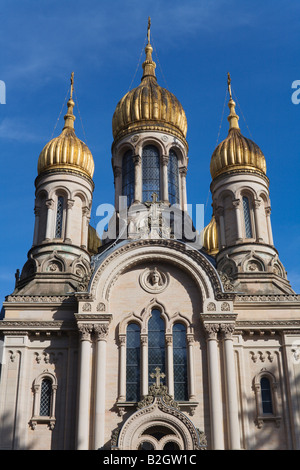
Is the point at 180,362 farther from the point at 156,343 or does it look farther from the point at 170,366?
the point at 156,343

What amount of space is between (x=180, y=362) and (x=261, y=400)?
3255 mm

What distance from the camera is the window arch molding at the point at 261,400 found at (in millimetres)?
23234

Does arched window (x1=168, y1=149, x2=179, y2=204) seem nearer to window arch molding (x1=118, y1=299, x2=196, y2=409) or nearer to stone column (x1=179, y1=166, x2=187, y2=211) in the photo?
stone column (x1=179, y1=166, x2=187, y2=211)

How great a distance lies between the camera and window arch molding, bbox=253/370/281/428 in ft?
76.2

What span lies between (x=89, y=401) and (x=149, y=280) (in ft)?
17.1

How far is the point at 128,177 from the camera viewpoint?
31562 millimetres

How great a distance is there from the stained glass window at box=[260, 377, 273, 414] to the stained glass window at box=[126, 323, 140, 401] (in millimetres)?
4622

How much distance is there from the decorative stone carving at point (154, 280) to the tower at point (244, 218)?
301cm

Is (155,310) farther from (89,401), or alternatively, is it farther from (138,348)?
(89,401)

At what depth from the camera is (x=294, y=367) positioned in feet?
79.0

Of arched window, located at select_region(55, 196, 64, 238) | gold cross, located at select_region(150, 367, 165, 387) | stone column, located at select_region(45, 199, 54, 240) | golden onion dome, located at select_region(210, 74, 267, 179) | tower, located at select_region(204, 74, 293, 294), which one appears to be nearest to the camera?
gold cross, located at select_region(150, 367, 165, 387)

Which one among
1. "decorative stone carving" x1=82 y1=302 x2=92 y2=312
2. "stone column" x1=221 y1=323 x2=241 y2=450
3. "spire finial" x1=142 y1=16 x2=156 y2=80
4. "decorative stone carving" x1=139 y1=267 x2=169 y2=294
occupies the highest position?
"spire finial" x1=142 y1=16 x2=156 y2=80

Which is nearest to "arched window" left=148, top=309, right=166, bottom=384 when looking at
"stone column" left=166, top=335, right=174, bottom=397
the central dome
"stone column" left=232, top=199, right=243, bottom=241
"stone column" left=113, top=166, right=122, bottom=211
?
"stone column" left=166, top=335, right=174, bottom=397
